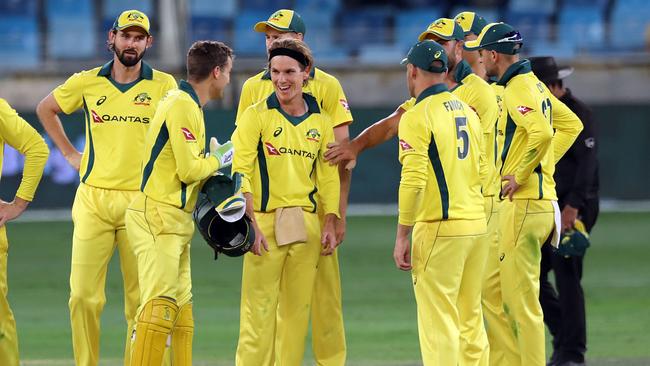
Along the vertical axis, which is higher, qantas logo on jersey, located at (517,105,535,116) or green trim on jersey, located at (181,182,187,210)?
qantas logo on jersey, located at (517,105,535,116)

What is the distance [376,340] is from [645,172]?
1161 centimetres

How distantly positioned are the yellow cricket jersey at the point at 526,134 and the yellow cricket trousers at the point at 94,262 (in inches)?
104

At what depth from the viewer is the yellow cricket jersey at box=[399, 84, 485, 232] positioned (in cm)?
700

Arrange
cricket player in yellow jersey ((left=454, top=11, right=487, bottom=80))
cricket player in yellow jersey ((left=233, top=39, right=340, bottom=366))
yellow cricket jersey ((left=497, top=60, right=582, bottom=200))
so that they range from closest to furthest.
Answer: cricket player in yellow jersey ((left=233, top=39, right=340, bottom=366)) < yellow cricket jersey ((left=497, top=60, right=582, bottom=200)) < cricket player in yellow jersey ((left=454, top=11, right=487, bottom=80))

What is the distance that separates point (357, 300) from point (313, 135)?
508 centimetres

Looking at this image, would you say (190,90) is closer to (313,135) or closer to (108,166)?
(313,135)

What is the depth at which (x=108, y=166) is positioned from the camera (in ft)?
26.4

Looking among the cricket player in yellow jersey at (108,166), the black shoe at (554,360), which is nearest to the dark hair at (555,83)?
the black shoe at (554,360)

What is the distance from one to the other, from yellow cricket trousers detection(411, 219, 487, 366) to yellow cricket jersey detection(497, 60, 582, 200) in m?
0.95

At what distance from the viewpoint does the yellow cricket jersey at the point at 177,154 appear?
718cm

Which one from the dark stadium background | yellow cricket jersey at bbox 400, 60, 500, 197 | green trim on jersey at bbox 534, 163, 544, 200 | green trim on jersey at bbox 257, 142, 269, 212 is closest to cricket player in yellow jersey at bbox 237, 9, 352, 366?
green trim on jersey at bbox 257, 142, 269, 212

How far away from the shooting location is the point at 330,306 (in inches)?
316

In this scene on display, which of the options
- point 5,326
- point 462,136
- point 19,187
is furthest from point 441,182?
point 5,326

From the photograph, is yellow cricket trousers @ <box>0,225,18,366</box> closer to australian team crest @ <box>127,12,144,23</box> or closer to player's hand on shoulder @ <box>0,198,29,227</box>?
player's hand on shoulder @ <box>0,198,29,227</box>
